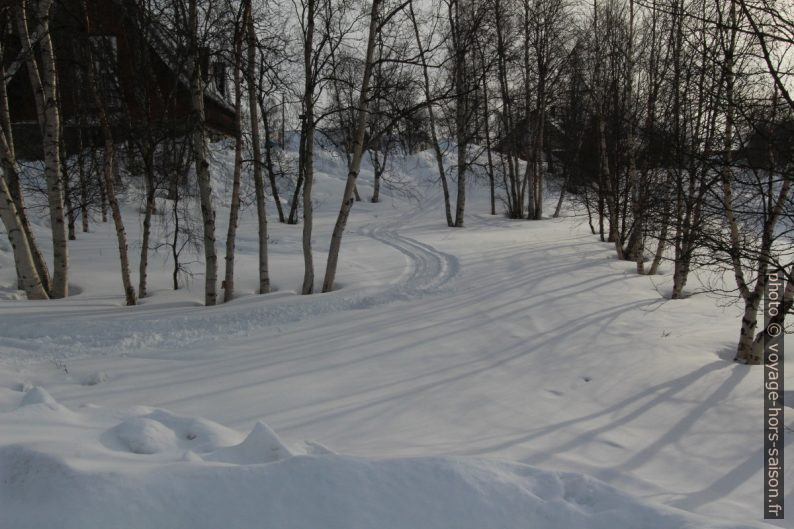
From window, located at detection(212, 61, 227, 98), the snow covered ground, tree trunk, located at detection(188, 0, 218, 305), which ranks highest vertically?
window, located at detection(212, 61, 227, 98)

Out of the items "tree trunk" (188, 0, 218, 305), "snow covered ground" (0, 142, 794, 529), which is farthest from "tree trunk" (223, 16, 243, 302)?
"snow covered ground" (0, 142, 794, 529)

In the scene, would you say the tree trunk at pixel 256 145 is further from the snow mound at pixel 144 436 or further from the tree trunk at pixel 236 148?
the snow mound at pixel 144 436

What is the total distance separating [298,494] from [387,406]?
2.70 m

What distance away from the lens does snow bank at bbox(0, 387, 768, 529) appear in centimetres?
225

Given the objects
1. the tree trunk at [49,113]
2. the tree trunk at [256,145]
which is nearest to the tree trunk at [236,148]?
the tree trunk at [256,145]

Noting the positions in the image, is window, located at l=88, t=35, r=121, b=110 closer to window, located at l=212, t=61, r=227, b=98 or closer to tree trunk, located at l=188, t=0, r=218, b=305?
tree trunk, located at l=188, t=0, r=218, b=305

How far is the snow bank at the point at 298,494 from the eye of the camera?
225 centimetres

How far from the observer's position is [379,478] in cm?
252

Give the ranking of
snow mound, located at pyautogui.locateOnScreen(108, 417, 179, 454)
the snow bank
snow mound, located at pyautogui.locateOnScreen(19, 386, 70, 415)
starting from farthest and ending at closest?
snow mound, located at pyautogui.locateOnScreen(19, 386, 70, 415)
snow mound, located at pyautogui.locateOnScreen(108, 417, 179, 454)
the snow bank

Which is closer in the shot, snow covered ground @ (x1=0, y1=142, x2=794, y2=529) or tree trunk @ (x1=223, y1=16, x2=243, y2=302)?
snow covered ground @ (x1=0, y1=142, x2=794, y2=529)

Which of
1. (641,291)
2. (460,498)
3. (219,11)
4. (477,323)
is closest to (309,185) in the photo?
(219,11)

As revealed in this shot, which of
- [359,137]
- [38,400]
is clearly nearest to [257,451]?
[38,400]

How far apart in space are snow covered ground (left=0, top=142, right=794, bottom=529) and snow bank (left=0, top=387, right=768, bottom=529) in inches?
0.4

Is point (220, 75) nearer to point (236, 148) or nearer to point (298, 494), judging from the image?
point (236, 148)
